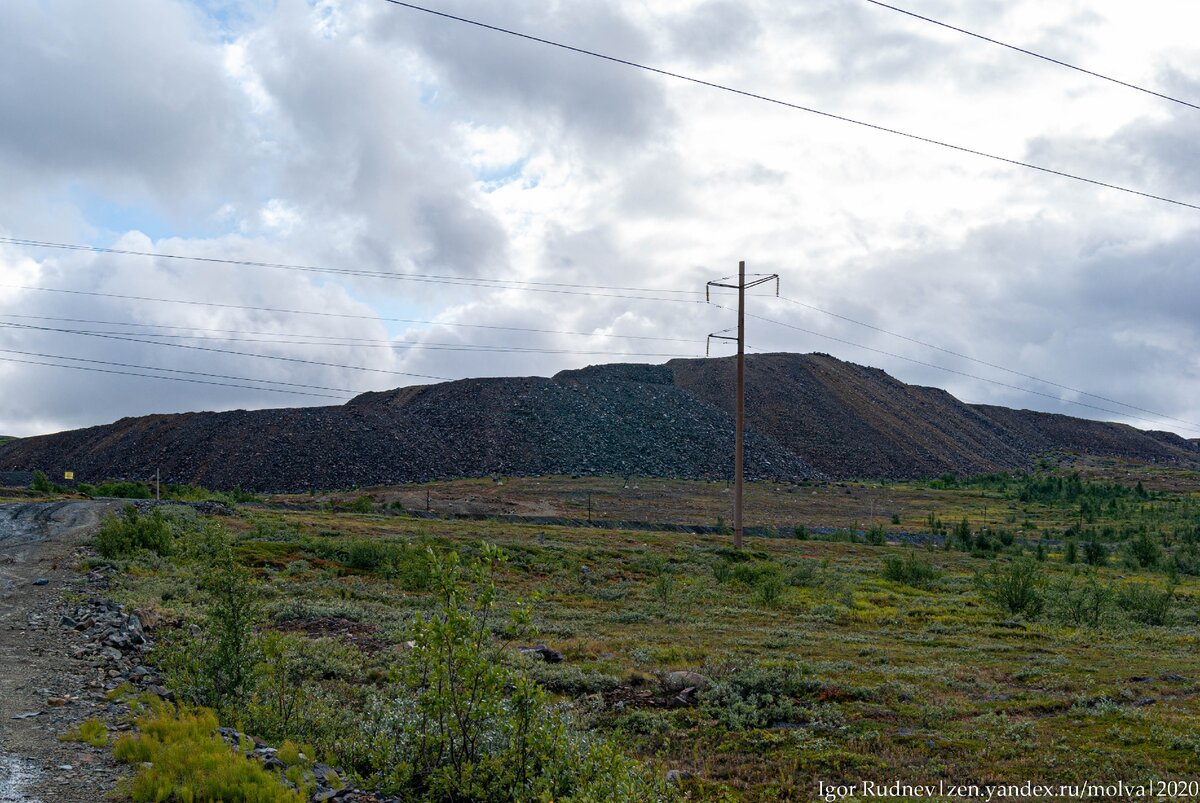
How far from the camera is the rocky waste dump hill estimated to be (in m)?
84.2

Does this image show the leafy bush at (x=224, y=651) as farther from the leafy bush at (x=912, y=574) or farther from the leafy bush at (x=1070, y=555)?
the leafy bush at (x=1070, y=555)

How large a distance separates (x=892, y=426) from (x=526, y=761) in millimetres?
126825

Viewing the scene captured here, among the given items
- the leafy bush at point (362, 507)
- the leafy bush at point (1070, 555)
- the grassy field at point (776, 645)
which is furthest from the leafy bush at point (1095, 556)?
the leafy bush at point (362, 507)

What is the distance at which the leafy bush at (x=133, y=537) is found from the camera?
24422 millimetres

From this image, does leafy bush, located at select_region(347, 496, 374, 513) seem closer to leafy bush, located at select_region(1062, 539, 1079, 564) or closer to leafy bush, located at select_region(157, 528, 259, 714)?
leafy bush, located at select_region(1062, 539, 1079, 564)

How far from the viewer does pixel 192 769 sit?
759cm

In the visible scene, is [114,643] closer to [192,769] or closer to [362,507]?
[192,769]

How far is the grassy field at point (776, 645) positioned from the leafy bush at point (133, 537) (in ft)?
5.79

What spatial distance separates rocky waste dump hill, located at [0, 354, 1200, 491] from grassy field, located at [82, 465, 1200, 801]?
42.8m

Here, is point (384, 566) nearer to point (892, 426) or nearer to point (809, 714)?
point (809, 714)

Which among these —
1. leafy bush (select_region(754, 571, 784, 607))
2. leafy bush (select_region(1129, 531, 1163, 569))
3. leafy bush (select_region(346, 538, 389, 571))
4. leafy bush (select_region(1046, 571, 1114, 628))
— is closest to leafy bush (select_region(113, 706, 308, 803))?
leafy bush (select_region(754, 571, 784, 607))

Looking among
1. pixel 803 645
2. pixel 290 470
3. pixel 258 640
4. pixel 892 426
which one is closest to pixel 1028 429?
pixel 892 426

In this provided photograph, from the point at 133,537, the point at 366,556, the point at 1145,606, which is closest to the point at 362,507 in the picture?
the point at 366,556

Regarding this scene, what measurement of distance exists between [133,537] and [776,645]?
64.0 ft
